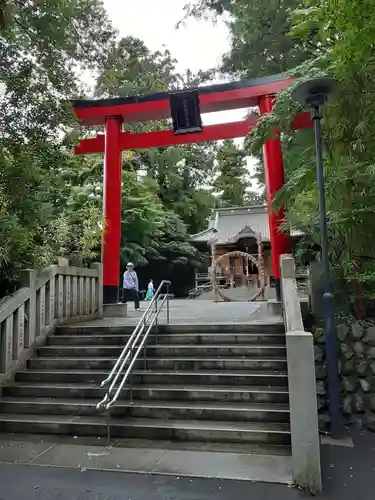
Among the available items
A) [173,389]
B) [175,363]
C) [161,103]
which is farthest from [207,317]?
[161,103]

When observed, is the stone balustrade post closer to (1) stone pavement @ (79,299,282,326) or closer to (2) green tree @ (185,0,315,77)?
(1) stone pavement @ (79,299,282,326)

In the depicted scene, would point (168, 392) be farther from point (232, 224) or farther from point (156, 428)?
point (232, 224)

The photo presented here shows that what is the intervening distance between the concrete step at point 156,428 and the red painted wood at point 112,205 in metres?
4.45

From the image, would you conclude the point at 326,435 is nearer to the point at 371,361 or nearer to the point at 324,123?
the point at 371,361

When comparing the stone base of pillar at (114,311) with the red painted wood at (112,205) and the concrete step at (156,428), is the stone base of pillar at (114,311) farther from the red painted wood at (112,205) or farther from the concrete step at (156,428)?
the concrete step at (156,428)

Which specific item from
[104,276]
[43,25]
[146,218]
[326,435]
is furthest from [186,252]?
[326,435]

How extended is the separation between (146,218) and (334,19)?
16.0 m

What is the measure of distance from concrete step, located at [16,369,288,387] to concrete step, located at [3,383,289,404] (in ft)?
0.28

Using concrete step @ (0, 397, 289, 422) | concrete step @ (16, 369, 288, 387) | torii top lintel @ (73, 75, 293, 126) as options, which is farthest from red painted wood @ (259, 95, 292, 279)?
concrete step @ (0, 397, 289, 422)

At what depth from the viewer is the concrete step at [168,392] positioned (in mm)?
4668

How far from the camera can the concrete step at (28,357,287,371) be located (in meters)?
5.18

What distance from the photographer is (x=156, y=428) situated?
430 centimetres

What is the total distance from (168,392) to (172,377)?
29 cm

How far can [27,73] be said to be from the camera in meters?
6.44
